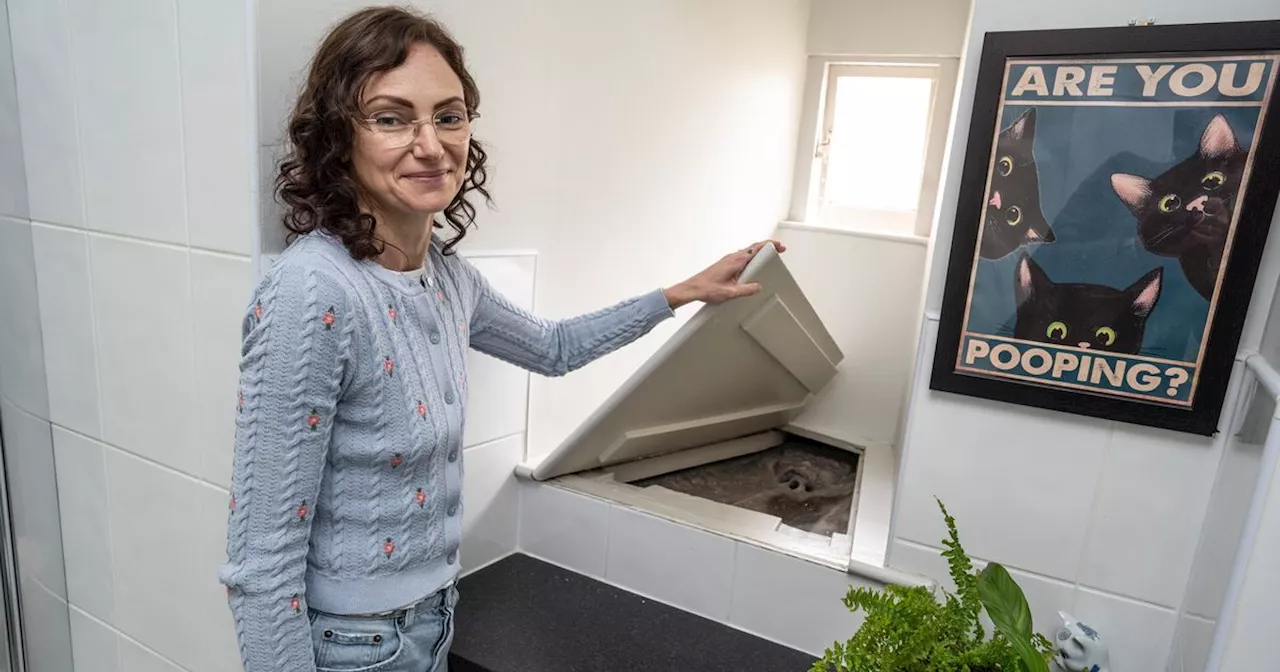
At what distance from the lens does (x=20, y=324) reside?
49.3 inches

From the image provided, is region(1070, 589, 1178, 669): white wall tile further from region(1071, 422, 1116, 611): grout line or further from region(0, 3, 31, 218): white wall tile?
region(0, 3, 31, 218): white wall tile

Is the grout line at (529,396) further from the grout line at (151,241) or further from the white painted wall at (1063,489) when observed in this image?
the white painted wall at (1063,489)

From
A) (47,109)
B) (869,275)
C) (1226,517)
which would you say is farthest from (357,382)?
(869,275)

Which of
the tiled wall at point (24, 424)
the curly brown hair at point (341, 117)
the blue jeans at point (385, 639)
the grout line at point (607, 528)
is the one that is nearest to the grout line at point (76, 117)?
the tiled wall at point (24, 424)

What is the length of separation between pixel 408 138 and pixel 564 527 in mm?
902

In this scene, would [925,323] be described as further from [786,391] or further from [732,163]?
[732,163]

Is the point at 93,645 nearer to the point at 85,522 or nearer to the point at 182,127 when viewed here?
the point at 85,522

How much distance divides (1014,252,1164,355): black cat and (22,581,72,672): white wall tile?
5.52 ft

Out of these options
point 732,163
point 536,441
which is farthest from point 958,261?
point 732,163

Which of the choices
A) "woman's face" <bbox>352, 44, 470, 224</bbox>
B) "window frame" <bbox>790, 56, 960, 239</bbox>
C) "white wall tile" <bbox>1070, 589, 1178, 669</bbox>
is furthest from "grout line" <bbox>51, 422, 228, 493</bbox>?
"window frame" <bbox>790, 56, 960, 239</bbox>

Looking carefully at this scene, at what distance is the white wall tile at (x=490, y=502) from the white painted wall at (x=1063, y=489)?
0.74 metres

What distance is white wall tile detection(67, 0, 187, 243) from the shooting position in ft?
3.28

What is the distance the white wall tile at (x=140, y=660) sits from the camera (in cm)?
124

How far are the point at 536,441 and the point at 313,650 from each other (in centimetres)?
76
